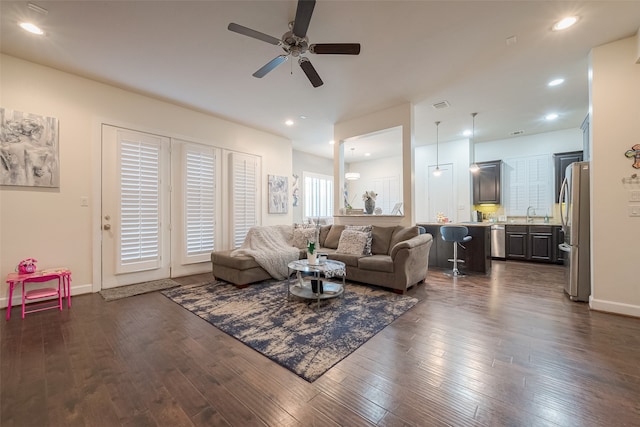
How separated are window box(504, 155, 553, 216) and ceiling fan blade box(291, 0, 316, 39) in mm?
6656

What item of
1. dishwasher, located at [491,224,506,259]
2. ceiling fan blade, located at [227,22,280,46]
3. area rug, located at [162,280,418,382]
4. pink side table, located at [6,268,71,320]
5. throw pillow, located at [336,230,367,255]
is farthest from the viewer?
dishwasher, located at [491,224,506,259]

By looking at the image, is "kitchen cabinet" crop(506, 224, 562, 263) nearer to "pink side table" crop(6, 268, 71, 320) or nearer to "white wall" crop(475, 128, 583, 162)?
"white wall" crop(475, 128, 583, 162)

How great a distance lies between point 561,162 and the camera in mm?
5754

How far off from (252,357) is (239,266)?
1.99 m

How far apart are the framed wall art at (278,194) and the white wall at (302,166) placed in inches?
45.1

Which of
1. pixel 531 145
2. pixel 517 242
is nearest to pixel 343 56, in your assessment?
pixel 517 242

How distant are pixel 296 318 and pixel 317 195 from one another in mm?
5939

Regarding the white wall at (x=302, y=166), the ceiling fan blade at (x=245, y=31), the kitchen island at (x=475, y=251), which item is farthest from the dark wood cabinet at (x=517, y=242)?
the ceiling fan blade at (x=245, y=31)

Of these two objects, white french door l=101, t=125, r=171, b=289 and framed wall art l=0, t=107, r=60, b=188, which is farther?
white french door l=101, t=125, r=171, b=289

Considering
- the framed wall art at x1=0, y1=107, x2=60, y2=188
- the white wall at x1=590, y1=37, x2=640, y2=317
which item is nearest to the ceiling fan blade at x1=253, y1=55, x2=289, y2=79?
the framed wall art at x1=0, y1=107, x2=60, y2=188

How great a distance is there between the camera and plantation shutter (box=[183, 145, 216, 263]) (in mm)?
4691

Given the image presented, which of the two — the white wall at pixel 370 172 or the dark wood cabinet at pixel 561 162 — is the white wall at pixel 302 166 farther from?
the dark wood cabinet at pixel 561 162

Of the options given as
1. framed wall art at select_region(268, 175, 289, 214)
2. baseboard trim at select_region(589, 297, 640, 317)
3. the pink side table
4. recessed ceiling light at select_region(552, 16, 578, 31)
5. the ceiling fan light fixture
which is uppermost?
the ceiling fan light fixture

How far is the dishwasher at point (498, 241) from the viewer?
240 inches
